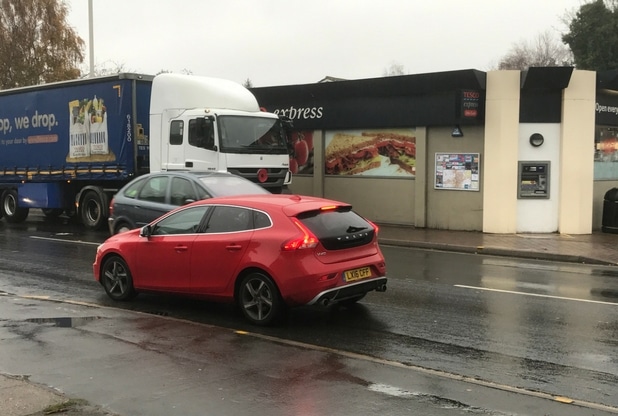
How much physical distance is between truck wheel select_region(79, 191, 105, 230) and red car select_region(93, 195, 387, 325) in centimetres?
969

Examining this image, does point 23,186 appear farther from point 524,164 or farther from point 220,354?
point 220,354

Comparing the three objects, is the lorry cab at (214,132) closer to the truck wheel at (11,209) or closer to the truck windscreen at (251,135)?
the truck windscreen at (251,135)

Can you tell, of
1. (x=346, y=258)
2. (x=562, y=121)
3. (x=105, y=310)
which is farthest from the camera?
(x=562, y=121)

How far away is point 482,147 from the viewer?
17000 mm

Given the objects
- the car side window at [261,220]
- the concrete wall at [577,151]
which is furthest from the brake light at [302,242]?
the concrete wall at [577,151]

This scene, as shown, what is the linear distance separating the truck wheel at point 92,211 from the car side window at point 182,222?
984 cm

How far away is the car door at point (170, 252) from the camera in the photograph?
7977 millimetres

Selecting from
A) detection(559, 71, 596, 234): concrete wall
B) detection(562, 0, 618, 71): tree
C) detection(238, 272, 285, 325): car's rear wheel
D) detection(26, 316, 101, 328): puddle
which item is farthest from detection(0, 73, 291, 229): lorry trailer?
detection(562, 0, 618, 71): tree

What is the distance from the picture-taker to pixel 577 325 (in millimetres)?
7406

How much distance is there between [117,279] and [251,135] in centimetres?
705

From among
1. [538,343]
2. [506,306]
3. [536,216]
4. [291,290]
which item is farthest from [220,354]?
[536,216]

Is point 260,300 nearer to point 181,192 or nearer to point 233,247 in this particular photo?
point 233,247

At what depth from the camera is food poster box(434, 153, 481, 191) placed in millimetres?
17172

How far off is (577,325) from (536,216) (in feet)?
32.3
